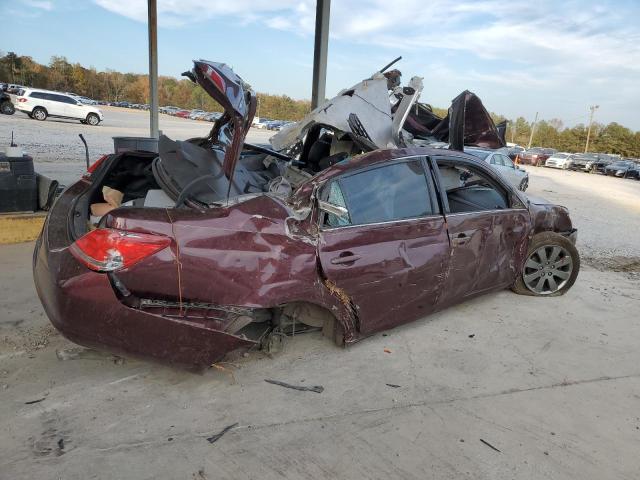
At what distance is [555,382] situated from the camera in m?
3.18

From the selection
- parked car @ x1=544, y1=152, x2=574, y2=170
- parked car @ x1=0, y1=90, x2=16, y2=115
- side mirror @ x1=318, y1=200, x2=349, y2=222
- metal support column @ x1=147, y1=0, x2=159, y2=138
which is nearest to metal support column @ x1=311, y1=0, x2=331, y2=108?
metal support column @ x1=147, y1=0, x2=159, y2=138

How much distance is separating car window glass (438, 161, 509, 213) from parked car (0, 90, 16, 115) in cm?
2989

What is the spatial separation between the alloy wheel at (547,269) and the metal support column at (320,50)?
4.53 m

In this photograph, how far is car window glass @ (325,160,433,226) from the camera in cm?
308

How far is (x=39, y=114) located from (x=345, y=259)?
97.4 feet

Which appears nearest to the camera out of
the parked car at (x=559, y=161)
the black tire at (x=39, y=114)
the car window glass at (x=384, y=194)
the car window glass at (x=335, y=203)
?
the car window glass at (x=335, y=203)

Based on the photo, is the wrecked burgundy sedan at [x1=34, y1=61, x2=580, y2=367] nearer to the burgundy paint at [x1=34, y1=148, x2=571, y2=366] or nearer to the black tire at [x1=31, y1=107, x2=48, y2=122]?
the burgundy paint at [x1=34, y1=148, x2=571, y2=366]

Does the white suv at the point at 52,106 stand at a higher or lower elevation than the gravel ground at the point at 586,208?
higher

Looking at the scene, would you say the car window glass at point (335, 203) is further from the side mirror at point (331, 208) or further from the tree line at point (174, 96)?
the tree line at point (174, 96)

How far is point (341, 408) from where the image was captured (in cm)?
273

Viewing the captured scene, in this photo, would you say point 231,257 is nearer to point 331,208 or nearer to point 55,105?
point 331,208

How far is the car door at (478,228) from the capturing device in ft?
11.9

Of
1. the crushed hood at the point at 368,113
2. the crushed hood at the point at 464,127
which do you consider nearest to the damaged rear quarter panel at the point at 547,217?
the crushed hood at the point at 464,127

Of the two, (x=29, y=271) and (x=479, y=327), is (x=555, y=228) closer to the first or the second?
(x=479, y=327)
